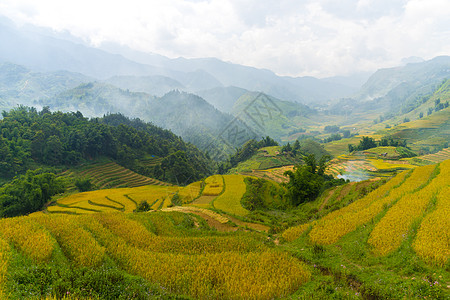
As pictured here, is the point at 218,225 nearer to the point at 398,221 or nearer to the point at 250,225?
the point at 250,225

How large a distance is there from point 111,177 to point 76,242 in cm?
5112

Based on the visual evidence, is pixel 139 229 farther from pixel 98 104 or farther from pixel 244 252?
pixel 98 104

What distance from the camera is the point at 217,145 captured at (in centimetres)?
13375

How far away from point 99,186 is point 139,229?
44.9 metres

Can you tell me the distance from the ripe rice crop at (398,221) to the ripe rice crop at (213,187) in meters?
19.4

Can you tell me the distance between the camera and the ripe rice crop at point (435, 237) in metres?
5.99

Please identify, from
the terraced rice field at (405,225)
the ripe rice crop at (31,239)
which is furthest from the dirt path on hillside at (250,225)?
the ripe rice crop at (31,239)

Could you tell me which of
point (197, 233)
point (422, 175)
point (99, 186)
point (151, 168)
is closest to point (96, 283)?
point (197, 233)

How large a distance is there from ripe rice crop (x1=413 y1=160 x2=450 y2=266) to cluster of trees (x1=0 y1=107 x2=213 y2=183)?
54156 mm

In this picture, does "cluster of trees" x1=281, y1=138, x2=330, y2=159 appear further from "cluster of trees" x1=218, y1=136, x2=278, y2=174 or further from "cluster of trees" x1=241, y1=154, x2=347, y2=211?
"cluster of trees" x1=241, y1=154, x2=347, y2=211

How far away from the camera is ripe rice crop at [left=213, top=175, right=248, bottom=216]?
1998cm

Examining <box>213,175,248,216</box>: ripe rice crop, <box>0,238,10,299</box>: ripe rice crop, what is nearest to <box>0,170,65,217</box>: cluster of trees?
<box>213,175,248,216</box>: ripe rice crop

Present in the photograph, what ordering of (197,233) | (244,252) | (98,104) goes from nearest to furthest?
1. (244,252)
2. (197,233)
3. (98,104)

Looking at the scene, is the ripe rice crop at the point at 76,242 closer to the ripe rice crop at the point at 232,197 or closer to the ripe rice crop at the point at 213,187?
the ripe rice crop at the point at 232,197
